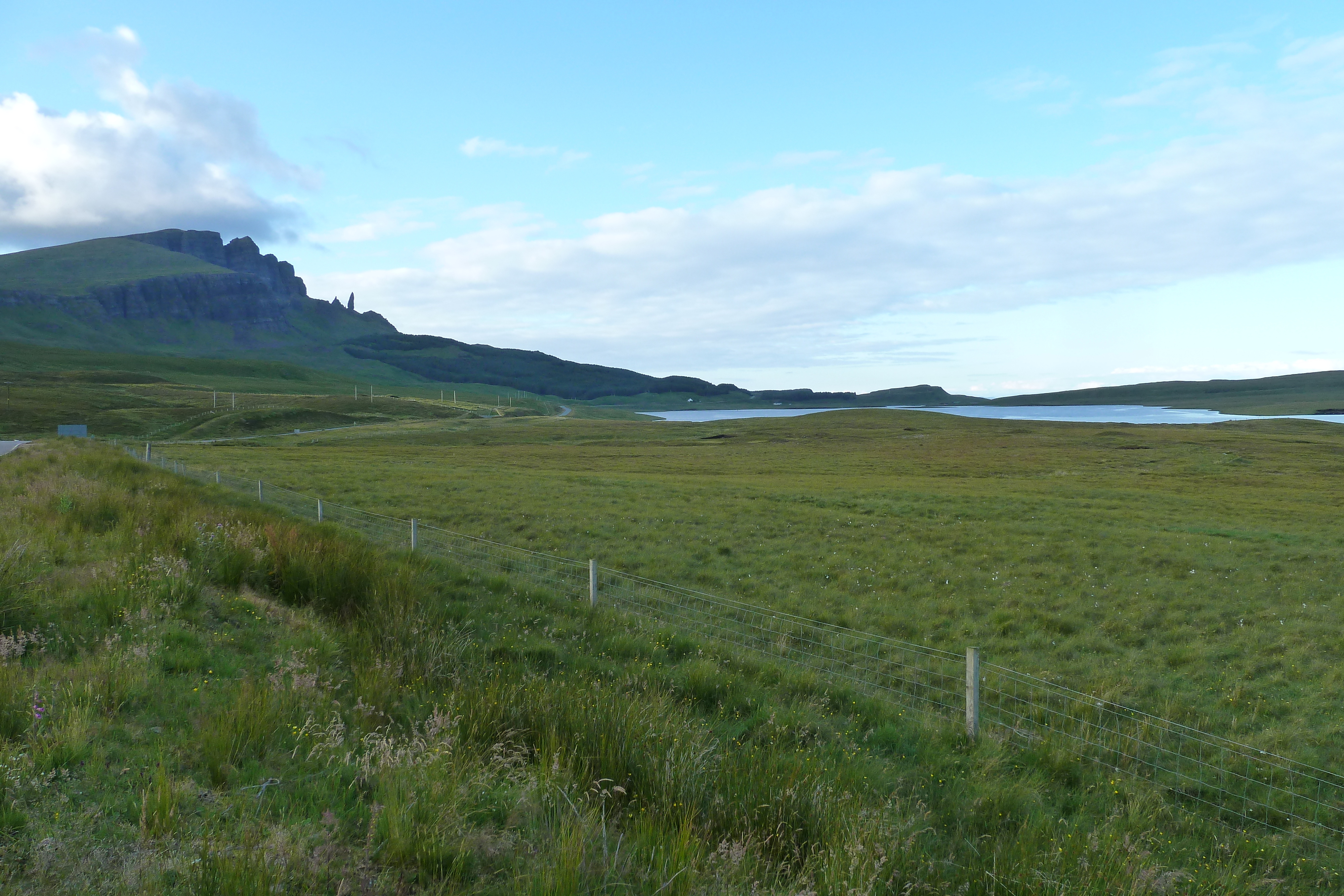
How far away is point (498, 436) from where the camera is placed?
4161 inches

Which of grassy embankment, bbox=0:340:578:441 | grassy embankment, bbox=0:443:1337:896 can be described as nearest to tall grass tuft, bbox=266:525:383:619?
grassy embankment, bbox=0:443:1337:896

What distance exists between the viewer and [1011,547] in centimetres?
2292

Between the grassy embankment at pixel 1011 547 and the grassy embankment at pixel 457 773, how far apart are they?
599cm

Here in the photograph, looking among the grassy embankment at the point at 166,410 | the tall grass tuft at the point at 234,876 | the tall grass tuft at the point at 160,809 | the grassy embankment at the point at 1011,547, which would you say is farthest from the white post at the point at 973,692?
the grassy embankment at the point at 166,410

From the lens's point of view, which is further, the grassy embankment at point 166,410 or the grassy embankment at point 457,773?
the grassy embankment at point 166,410

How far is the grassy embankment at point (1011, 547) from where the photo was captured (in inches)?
502

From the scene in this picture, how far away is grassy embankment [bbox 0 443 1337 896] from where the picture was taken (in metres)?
4.10

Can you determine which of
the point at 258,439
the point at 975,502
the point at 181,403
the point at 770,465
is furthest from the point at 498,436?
the point at 975,502

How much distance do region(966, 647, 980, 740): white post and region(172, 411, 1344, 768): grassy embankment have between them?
438cm

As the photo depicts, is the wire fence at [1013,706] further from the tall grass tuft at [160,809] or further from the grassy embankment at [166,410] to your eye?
the grassy embankment at [166,410]

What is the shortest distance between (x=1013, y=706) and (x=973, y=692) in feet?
7.92

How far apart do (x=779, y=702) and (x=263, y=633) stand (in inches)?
242

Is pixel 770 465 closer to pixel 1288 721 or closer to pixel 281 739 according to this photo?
pixel 1288 721

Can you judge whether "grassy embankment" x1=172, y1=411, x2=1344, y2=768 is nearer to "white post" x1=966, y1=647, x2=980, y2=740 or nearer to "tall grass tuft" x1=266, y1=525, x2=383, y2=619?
"white post" x1=966, y1=647, x2=980, y2=740
